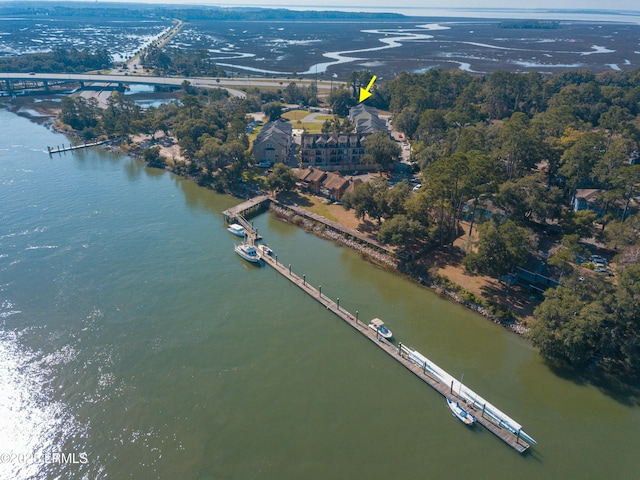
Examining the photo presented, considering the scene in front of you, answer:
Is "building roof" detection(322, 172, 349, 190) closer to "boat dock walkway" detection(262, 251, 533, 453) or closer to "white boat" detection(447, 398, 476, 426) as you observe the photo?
"boat dock walkway" detection(262, 251, 533, 453)

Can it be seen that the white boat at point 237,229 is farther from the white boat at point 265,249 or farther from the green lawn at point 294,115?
the green lawn at point 294,115

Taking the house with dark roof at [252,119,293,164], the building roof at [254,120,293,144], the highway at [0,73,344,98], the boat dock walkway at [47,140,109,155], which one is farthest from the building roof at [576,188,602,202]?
the highway at [0,73,344,98]

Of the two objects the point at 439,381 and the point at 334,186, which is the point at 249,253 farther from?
the point at 439,381

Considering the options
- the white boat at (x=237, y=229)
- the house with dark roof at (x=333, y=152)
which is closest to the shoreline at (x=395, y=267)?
the white boat at (x=237, y=229)

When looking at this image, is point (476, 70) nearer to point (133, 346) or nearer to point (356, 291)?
point (356, 291)


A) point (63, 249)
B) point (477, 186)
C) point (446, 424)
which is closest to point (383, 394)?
point (446, 424)

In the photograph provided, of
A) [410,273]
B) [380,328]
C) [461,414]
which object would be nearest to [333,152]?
[410,273]
